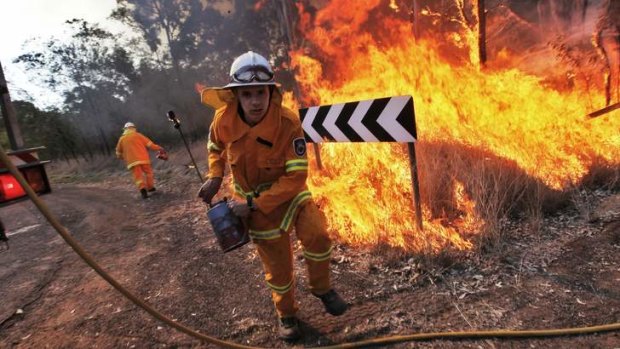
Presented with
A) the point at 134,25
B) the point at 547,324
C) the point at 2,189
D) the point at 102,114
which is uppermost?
the point at 134,25

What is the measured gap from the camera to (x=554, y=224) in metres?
3.46

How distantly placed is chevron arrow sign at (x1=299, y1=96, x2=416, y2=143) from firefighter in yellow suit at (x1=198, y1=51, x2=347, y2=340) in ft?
4.16

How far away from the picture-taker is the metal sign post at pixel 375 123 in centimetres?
338

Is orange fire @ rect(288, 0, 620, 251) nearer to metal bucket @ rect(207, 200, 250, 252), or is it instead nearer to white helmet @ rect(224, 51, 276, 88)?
metal bucket @ rect(207, 200, 250, 252)

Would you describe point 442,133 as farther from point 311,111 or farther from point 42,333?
point 42,333

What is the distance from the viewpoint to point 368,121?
3725 millimetres

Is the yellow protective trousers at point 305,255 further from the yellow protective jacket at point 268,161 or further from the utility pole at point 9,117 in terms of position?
the utility pole at point 9,117

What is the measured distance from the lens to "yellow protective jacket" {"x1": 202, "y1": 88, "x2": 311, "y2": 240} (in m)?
2.42

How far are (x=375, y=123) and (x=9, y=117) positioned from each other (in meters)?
2.95

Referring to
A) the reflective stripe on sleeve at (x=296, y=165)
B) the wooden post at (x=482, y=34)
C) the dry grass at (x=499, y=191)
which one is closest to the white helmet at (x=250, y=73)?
the reflective stripe on sleeve at (x=296, y=165)

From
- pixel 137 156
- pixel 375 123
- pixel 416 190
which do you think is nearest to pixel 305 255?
pixel 416 190

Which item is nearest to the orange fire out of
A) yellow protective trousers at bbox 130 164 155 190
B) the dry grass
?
the dry grass

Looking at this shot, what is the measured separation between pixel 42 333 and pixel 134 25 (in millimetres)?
22107

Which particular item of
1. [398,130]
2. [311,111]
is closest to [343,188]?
[311,111]
